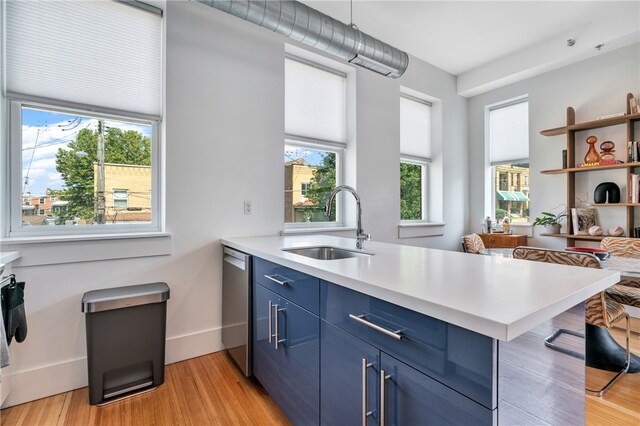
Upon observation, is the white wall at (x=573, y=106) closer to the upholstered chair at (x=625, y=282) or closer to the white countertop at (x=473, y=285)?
the upholstered chair at (x=625, y=282)

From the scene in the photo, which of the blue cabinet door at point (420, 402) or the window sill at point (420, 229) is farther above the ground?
the window sill at point (420, 229)

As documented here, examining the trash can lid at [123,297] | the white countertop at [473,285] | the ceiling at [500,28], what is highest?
the ceiling at [500,28]

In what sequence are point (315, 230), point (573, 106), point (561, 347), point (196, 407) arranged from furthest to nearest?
point (573, 106), point (315, 230), point (196, 407), point (561, 347)

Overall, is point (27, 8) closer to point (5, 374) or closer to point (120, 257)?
point (120, 257)

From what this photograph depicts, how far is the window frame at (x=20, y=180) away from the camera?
1.94 m

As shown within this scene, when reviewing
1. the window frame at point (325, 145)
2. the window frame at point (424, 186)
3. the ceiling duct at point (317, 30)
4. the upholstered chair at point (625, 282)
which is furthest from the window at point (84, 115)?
the upholstered chair at point (625, 282)

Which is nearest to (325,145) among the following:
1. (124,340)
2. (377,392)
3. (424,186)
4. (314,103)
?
(314,103)

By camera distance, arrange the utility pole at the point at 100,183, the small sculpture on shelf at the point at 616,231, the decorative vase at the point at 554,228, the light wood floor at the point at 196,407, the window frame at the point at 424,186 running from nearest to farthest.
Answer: the light wood floor at the point at 196,407 < the utility pole at the point at 100,183 < the small sculpture on shelf at the point at 616,231 < the decorative vase at the point at 554,228 < the window frame at the point at 424,186

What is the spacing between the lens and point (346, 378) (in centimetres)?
117

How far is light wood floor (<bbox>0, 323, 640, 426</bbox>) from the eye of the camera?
170cm

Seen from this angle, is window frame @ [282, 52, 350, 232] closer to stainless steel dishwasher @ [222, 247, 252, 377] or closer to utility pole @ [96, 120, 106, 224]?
stainless steel dishwasher @ [222, 247, 252, 377]

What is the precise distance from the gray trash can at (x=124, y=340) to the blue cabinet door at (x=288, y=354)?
657 mm

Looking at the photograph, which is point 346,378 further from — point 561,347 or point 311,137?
point 311,137

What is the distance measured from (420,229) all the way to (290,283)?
2.85 meters
